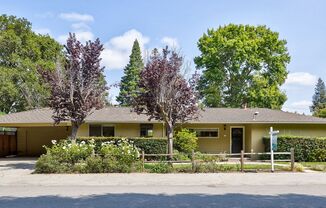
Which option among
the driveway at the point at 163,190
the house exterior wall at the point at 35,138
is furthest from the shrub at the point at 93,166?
the house exterior wall at the point at 35,138

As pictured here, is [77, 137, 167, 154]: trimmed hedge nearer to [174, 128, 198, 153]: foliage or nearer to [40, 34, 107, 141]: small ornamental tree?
[174, 128, 198, 153]: foliage

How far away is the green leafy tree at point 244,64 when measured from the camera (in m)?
43.1

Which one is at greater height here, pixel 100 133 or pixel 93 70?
pixel 93 70

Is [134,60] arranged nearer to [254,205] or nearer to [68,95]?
[68,95]

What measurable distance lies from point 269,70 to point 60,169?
104ft

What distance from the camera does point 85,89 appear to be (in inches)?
808

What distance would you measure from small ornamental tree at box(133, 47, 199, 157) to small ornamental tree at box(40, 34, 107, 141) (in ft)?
7.79

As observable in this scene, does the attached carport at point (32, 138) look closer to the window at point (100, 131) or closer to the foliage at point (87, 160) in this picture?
the window at point (100, 131)

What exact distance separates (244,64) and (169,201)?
1404 inches

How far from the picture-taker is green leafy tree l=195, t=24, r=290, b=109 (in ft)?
141

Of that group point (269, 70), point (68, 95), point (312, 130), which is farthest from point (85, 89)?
point (269, 70)

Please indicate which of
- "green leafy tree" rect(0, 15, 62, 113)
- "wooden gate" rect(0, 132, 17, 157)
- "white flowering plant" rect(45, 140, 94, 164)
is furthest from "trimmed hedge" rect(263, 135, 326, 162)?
"green leafy tree" rect(0, 15, 62, 113)

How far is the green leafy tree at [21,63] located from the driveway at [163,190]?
25.0 metres

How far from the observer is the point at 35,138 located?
31.1 m
